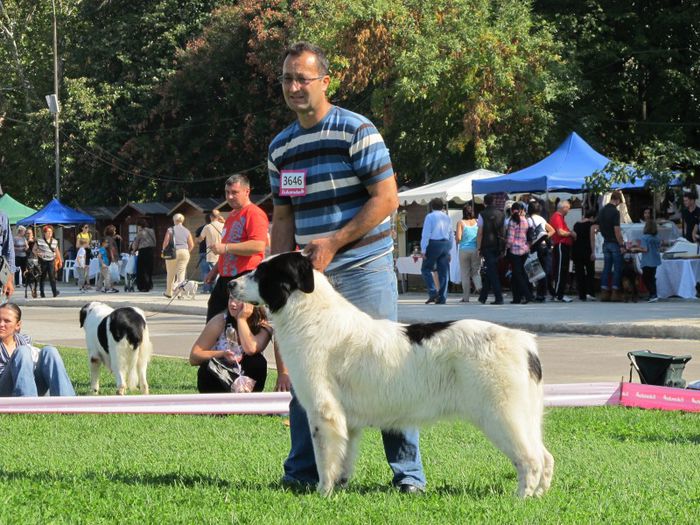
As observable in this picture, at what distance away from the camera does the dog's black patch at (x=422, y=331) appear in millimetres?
5430

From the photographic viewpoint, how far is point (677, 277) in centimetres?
2219

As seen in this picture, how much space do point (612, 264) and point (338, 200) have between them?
17164mm

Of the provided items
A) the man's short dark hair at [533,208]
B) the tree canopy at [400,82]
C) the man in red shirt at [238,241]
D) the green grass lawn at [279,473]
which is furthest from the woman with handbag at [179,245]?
the green grass lawn at [279,473]

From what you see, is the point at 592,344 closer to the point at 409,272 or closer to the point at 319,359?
the point at 319,359

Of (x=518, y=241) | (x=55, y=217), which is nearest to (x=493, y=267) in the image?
(x=518, y=241)

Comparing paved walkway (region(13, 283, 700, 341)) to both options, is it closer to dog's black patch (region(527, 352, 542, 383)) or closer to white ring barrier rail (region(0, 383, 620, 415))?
white ring barrier rail (region(0, 383, 620, 415))

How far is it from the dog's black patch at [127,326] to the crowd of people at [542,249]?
11.4m

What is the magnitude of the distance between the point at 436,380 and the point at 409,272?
22.7 meters

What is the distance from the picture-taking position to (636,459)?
6859 millimetres

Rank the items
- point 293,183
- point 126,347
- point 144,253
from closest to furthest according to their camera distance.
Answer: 1. point 293,183
2. point 126,347
3. point 144,253

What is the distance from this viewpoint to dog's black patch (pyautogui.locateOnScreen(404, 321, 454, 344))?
5.43 meters

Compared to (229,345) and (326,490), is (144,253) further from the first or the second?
(326,490)

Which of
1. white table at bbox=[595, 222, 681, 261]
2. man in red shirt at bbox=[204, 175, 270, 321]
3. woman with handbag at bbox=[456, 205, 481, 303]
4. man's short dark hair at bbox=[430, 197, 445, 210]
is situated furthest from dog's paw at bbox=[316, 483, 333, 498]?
white table at bbox=[595, 222, 681, 261]

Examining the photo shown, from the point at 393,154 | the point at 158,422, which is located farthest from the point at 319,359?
the point at 393,154
